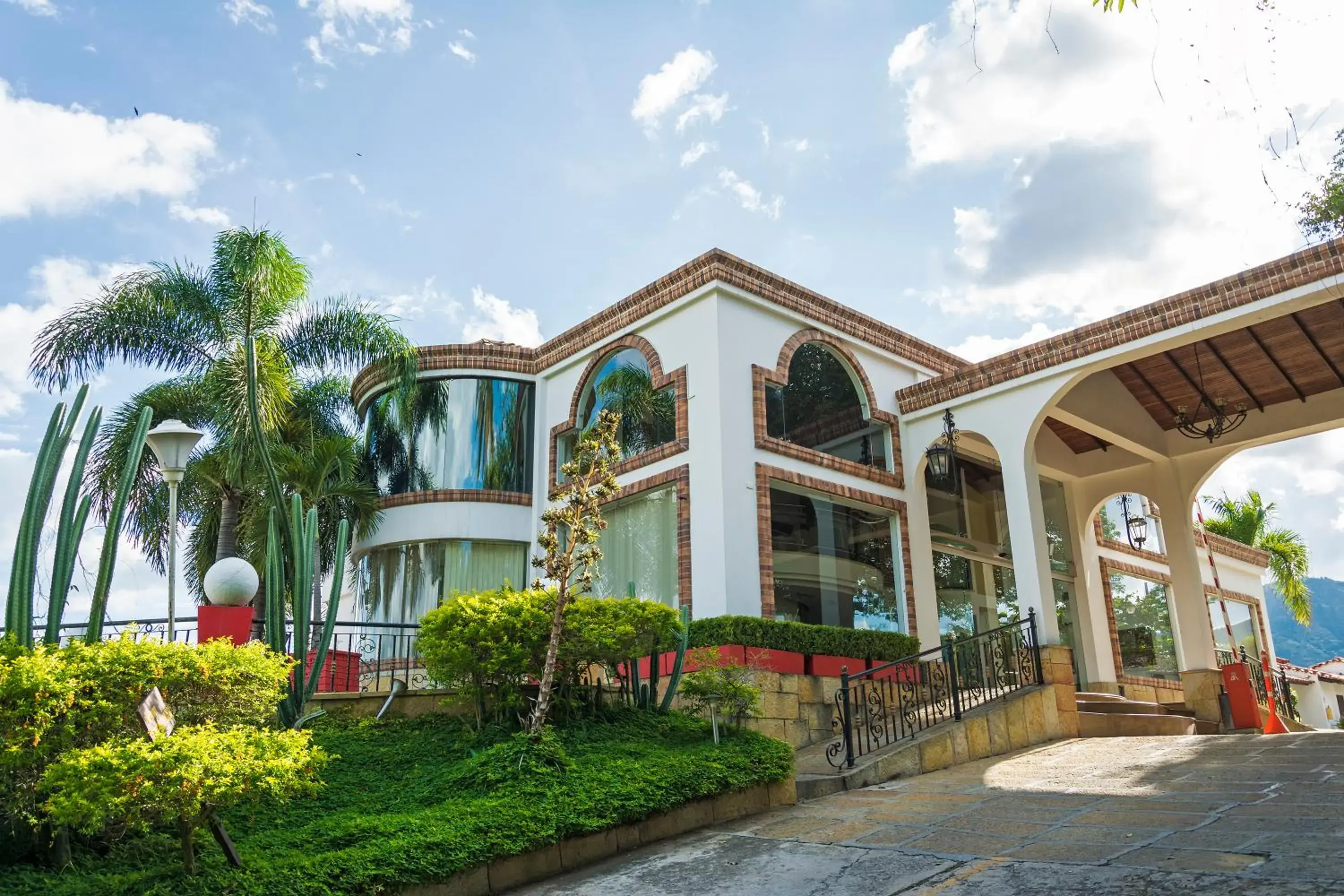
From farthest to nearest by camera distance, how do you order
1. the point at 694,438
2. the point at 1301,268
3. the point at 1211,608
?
the point at 1211,608
the point at 694,438
the point at 1301,268

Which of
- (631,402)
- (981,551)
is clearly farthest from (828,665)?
(981,551)

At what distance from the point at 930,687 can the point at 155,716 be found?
764 centimetres

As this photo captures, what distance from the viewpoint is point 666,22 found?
7.36 meters

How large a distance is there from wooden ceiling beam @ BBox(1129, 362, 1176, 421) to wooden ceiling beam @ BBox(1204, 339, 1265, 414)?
1.04 m

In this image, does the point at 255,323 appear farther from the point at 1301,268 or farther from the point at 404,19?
the point at 1301,268

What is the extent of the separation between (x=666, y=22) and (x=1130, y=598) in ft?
47.4

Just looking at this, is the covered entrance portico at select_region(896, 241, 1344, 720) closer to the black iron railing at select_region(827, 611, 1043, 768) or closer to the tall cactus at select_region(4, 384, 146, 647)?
the black iron railing at select_region(827, 611, 1043, 768)

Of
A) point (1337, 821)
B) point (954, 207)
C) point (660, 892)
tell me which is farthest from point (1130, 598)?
point (660, 892)

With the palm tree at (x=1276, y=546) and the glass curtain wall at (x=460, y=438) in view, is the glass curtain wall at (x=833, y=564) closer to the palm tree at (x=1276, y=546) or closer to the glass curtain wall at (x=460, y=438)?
the glass curtain wall at (x=460, y=438)

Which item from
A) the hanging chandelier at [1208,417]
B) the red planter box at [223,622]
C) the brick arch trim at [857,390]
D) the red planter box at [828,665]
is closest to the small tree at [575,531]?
the red planter box at [223,622]

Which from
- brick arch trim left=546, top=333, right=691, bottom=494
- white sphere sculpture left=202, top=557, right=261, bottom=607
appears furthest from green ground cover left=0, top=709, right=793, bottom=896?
brick arch trim left=546, top=333, right=691, bottom=494

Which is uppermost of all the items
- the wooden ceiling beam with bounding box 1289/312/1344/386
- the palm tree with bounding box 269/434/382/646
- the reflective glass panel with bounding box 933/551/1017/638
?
the wooden ceiling beam with bounding box 1289/312/1344/386

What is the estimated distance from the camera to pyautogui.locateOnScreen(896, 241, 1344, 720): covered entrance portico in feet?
37.4

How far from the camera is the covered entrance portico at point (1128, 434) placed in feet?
37.4
